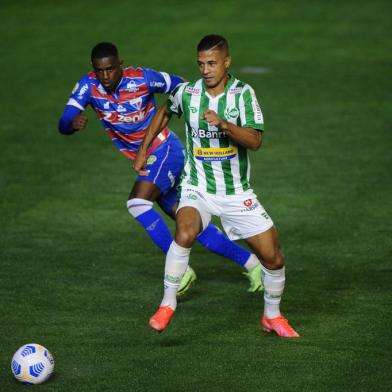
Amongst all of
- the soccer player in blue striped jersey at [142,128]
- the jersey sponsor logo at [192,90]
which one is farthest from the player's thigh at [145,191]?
the jersey sponsor logo at [192,90]

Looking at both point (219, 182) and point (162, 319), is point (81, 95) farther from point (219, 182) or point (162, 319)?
point (162, 319)

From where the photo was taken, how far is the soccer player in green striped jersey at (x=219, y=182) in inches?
296

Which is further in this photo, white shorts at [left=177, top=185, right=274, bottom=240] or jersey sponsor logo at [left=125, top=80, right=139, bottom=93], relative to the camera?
jersey sponsor logo at [left=125, top=80, right=139, bottom=93]

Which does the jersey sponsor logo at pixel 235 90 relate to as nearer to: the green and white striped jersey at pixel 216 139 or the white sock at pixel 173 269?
the green and white striped jersey at pixel 216 139

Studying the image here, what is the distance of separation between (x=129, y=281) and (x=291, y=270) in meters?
1.53

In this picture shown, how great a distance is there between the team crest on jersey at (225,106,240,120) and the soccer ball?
220cm

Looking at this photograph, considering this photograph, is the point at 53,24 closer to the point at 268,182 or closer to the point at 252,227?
the point at 268,182

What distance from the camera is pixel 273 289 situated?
306 inches

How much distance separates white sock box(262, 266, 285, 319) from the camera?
25.3 ft

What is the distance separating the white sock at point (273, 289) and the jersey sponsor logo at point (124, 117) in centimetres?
221

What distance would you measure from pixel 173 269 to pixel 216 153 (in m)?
0.95

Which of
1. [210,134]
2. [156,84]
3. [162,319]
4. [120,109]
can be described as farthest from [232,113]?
[120,109]

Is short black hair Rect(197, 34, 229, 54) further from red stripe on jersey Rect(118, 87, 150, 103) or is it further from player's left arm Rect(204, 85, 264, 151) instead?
red stripe on jersey Rect(118, 87, 150, 103)

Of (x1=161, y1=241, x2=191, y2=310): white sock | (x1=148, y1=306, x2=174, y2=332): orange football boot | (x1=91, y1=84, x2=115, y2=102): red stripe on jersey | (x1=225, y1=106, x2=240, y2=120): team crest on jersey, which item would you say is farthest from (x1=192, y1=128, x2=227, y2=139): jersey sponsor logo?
(x1=91, y1=84, x2=115, y2=102): red stripe on jersey
